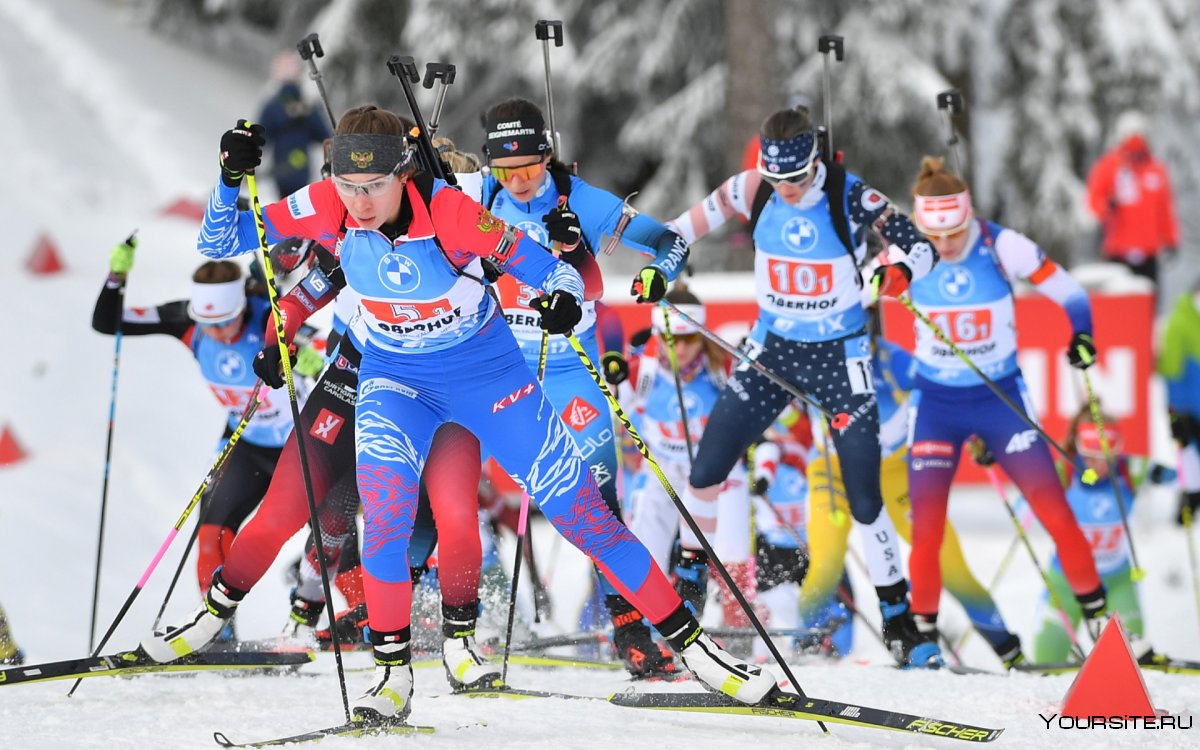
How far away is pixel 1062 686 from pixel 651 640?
1.59m

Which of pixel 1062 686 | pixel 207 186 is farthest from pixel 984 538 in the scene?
pixel 207 186

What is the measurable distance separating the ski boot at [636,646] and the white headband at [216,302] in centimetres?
209

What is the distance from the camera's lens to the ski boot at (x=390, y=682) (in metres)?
4.11

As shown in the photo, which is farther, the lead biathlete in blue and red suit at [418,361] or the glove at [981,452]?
the glove at [981,452]

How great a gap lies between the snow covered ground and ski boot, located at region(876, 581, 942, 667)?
0.14m

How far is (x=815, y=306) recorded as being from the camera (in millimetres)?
5848

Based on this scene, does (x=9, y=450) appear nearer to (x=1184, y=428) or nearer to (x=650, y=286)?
(x=650, y=286)

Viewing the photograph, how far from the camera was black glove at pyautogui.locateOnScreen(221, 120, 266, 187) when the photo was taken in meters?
4.26

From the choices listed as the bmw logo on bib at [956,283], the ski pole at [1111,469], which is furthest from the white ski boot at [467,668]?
the ski pole at [1111,469]

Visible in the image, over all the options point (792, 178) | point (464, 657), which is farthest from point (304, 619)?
point (792, 178)

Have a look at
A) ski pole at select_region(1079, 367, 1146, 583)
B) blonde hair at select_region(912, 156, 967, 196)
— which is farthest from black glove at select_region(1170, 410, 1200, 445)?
blonde hair at select_region(912, 156, 967, 196)

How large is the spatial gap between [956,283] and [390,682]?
340cm

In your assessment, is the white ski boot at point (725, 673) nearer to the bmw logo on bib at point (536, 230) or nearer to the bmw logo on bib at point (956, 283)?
the bmw logo on bib at point (536, 230)

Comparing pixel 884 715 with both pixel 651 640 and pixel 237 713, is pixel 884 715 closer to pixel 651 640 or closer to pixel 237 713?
pixel 651 640
